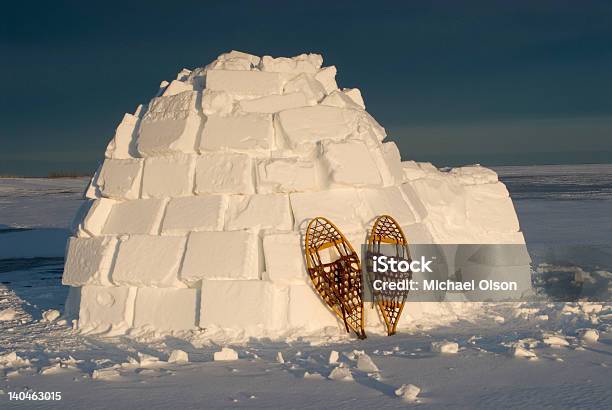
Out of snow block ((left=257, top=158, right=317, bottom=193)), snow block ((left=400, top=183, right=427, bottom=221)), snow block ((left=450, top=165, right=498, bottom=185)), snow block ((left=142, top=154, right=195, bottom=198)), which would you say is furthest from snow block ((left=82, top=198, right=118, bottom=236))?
snow block ((left=450, top=165, right=498, bottom=185))

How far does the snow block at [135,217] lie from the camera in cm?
675

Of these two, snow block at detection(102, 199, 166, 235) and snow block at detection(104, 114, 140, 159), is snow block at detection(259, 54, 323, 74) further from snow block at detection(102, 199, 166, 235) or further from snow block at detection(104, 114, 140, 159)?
snow block at detection(102, 199, 166, 235)

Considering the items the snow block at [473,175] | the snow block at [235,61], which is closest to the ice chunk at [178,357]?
the snow block at [235,61]

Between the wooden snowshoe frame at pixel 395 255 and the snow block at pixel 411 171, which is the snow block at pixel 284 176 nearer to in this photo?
the wooden snowshoe frame at pixel 395 255

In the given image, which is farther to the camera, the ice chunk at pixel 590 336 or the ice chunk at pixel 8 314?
the ice chunk at pixel 8 314

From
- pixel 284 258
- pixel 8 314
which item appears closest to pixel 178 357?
pixel 284 258

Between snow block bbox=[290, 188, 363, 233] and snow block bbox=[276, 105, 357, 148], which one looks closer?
snow block bbox=[290, 188, 363, 233]

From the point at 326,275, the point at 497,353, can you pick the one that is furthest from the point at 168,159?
the point at 497,353

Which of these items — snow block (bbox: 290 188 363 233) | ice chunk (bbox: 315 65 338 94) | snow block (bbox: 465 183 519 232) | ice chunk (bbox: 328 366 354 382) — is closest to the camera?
ice chunk (bbox: 328 366 354 382)

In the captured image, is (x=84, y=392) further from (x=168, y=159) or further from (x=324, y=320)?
(x=168, y=159)

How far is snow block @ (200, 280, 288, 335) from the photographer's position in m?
6.14

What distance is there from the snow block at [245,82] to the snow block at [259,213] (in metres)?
1.14

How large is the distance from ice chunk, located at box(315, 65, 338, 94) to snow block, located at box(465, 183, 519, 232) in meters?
2.26

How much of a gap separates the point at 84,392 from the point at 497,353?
2877 mm
